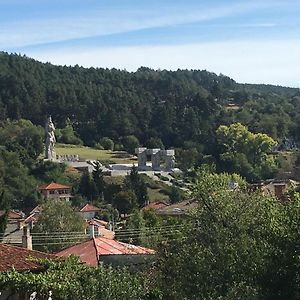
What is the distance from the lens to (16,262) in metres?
15.3

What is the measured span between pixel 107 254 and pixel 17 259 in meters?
7.44

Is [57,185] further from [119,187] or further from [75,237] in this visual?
[75,237]

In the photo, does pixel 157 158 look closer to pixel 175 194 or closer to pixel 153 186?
pixel 153 186

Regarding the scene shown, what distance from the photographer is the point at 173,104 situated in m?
124

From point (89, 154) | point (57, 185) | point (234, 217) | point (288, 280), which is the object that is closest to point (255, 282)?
point (288, 280)

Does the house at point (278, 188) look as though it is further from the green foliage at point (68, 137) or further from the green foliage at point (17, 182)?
the green foliage at point (68, 137)

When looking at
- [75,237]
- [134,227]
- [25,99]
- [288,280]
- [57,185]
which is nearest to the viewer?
[288,280]

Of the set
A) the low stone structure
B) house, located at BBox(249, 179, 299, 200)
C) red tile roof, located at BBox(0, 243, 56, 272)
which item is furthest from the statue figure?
red tile roof, located at BBox(0, 243, 56, 272)

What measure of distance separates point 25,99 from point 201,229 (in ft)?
346

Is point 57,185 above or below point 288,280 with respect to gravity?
below

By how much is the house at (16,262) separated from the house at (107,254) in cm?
430

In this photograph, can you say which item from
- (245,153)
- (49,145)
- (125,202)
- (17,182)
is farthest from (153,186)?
(245,153)

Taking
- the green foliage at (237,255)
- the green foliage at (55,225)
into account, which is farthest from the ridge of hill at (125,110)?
the green foliage at (237,255)

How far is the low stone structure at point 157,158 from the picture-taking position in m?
96.1
